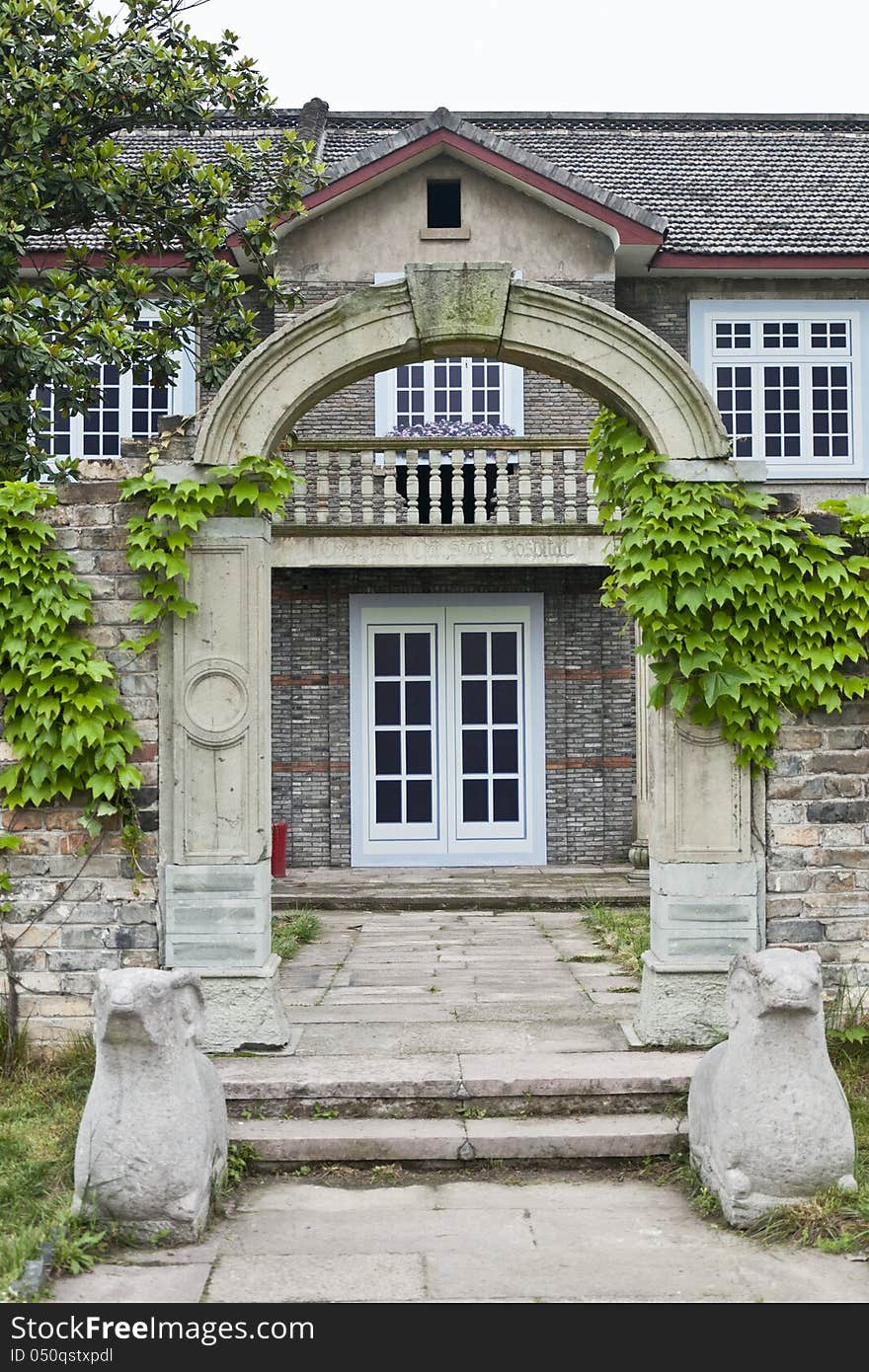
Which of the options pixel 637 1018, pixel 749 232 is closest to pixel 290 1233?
pixel 637 1018

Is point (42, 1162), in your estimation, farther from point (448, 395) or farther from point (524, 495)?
point (448, 395)

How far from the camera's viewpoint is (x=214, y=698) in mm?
6297

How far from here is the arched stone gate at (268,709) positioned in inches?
246

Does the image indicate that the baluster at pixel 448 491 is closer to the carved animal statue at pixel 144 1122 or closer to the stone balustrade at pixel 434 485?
the stone balustrade at pixel 434 485

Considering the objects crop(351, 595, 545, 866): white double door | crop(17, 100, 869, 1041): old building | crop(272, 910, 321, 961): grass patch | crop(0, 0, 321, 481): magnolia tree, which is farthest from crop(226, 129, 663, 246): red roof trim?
crop(272, 910, 321, 961): grass patch

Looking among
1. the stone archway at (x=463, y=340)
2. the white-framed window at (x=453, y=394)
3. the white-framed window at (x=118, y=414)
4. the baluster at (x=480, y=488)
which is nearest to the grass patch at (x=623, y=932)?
the stone archway at (x=463, y=340)

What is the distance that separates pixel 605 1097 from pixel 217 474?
11.4ft

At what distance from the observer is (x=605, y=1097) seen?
5.59m

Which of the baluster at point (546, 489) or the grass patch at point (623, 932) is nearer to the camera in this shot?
the grass patch at point (623, 932)

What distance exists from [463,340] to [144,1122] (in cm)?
404

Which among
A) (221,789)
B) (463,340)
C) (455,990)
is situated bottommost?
(455,990)

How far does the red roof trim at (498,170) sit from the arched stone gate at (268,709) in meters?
7.78

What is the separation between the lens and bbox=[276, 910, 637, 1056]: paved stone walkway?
638 centimetres

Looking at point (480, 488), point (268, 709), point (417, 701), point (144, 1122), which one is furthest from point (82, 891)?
point (417, 701)
